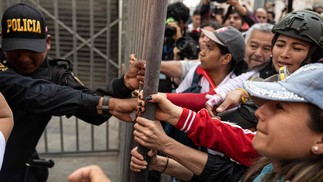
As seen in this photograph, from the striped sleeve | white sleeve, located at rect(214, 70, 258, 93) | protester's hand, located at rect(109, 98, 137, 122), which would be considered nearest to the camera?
the striped sleeve

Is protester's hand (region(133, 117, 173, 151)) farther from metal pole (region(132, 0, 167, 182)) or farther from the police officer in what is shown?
the police officer

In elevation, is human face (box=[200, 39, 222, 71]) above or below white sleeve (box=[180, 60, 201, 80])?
above

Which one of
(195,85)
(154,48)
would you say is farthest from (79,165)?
(154,48)

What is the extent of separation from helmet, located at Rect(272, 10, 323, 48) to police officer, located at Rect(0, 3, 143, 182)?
3.44 ft

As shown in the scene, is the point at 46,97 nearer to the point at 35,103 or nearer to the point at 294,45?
the point at 35,103

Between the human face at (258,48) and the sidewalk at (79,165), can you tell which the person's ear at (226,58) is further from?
the sidewalk at (79,165)

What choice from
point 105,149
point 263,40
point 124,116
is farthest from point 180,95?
point 105,149

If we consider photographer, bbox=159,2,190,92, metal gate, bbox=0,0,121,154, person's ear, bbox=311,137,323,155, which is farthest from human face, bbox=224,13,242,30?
person's ear, bbox=311,137,323,155

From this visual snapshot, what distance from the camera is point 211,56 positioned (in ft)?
9.19

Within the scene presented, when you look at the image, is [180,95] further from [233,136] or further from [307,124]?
[307,124]

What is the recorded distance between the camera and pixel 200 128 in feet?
5.56

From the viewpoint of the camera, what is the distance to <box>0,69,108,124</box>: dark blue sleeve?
6.64 ft

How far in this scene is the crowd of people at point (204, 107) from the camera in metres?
1.21

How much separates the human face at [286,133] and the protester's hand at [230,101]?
2.21 feet
